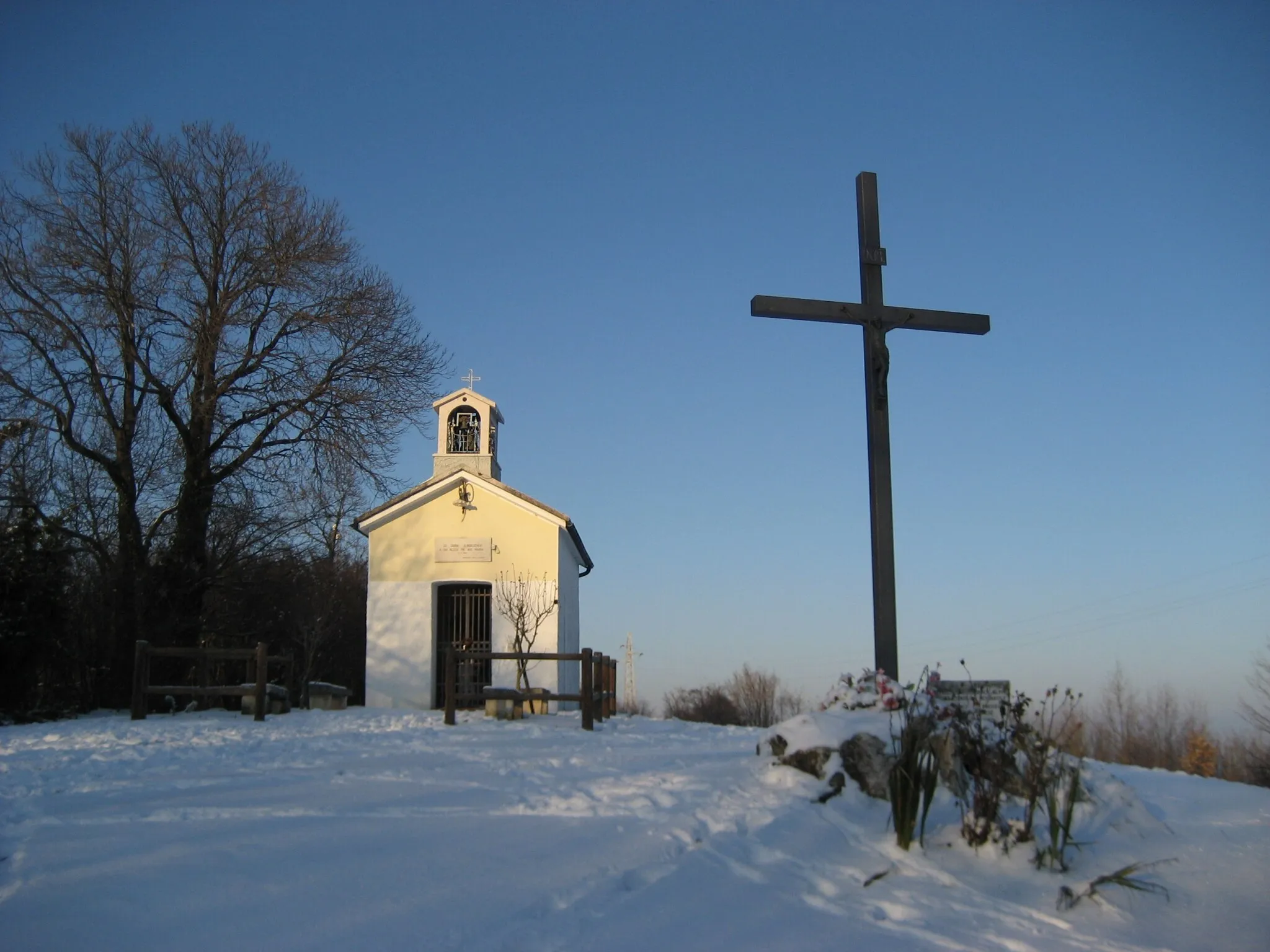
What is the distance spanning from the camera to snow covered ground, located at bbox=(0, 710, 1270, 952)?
173 inches

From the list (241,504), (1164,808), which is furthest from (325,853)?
(241,504)

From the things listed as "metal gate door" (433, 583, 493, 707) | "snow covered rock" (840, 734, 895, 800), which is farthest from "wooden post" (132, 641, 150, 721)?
"snow covered rock" (840, 734, 895, 800)

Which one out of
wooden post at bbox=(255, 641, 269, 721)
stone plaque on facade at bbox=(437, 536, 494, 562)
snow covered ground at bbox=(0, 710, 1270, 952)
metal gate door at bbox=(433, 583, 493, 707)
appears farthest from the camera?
metal gate door at bbox=(433, 583, 493, 707)

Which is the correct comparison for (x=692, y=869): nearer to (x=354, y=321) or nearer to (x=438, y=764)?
(x=438, y=764)

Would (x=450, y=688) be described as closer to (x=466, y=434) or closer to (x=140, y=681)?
(x=140, y=681)

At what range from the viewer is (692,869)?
210 inches

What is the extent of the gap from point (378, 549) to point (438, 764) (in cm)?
1244

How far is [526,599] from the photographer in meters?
20.6

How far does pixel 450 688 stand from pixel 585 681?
196 cm

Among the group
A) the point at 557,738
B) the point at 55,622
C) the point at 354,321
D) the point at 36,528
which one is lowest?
the point at 557,738

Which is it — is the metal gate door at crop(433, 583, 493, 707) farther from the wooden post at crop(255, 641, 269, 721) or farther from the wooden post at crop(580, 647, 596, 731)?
the wooden post at crop(580, 647, 596, 731)

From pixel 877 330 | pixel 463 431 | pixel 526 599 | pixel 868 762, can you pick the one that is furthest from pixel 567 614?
pixel 868 762

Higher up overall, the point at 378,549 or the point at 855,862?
the point at 378,549

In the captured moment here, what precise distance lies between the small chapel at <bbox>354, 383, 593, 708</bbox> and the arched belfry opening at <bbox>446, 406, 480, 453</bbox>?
0.92 meters
